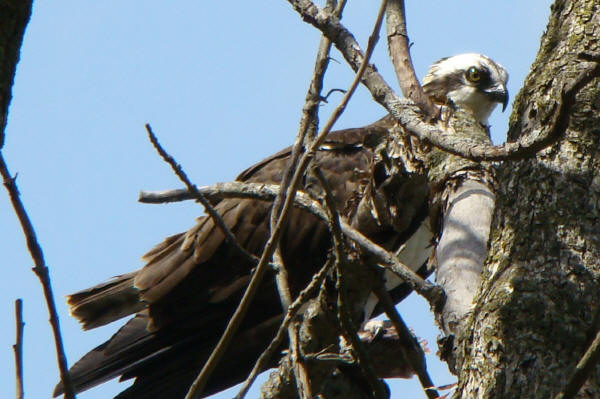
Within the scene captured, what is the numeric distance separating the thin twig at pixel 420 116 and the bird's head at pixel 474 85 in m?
3.71

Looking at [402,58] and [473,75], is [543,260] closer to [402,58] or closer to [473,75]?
[402,58]

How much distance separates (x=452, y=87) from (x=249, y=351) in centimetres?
291

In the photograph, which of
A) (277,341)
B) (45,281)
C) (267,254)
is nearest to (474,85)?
(277,341)

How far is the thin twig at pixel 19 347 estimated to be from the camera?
189 cm

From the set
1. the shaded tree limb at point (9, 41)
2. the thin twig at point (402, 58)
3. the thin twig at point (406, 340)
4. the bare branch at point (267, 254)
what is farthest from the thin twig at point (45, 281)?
the thin twig at point (402, 58)

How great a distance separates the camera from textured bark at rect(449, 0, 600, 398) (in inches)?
95.1

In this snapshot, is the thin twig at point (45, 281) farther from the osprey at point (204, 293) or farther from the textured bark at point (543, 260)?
the osprey at point (204, 293)

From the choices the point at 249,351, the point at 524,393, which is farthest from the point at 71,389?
the point at 249,351

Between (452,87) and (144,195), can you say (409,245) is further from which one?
(144,195)

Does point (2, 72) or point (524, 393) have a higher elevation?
point (2, 72)

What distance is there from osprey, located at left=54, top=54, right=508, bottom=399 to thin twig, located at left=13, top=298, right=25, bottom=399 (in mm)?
3222

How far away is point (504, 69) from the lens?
23.8 feet

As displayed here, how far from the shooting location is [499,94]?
6992 mm

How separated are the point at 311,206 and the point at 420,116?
17.9 inches
